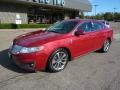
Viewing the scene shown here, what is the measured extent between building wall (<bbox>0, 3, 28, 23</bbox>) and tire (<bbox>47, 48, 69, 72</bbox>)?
2134 centimetres

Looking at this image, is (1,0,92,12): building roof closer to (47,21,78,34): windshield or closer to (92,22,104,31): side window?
(92,22,104,31): side window

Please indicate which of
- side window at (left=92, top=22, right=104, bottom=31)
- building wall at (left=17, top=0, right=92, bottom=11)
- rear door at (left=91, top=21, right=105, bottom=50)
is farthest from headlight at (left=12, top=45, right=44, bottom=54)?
building wall at (left=17, top=0, right=92, bottom=11)

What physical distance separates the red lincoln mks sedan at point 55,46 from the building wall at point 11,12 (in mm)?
20104

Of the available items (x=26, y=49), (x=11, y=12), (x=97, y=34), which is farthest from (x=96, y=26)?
(x=11, y=12)

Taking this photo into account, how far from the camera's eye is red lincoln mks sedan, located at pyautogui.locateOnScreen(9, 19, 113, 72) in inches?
210

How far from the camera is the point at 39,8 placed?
107ft

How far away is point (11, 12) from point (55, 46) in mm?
22596

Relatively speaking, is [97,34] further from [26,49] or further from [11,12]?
[11,12]

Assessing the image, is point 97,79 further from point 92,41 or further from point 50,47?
point 92,41

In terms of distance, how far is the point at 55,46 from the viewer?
5.64m

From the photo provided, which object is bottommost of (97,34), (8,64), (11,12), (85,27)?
(8,64)

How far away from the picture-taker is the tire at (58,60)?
5.62 meters

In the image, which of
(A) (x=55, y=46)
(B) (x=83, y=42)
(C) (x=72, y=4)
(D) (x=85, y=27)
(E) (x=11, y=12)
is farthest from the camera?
(C) (x=72, y=4)

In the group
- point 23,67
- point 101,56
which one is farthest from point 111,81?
point 101,56
